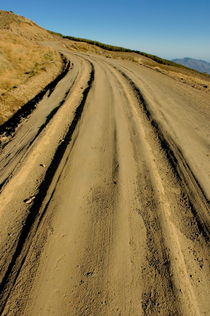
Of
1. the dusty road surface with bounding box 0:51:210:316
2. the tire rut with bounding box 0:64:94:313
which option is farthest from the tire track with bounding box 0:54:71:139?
the tire rut with bounding box 0:64:94:313

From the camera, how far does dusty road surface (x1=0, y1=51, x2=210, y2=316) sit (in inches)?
119

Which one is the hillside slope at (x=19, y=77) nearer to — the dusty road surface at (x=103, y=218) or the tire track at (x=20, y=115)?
the tire track at (x=20, y=115)

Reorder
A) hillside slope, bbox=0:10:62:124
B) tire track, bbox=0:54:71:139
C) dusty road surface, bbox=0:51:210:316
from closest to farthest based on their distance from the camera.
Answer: dusty road surface, bbox=0:51:210:316, tire track, bbox=0:54:71:139, hillside slope, bbox=0:10:62:124

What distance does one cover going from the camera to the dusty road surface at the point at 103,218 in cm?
302

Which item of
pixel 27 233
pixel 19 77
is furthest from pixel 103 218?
pixel 19 77

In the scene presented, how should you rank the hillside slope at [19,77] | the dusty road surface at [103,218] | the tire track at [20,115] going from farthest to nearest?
the hillside slope at [19,77] < the tire track at [20,115] < the dusty road surface at [103,218]

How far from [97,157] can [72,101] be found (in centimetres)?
530

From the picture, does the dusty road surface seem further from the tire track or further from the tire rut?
the tire track

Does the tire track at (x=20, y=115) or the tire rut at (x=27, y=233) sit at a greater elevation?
the tire rut at (x=27, y=233)

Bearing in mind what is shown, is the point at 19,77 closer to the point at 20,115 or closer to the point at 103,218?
the point at 20,115

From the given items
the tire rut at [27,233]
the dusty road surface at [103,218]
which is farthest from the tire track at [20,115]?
the tire rut at [27,233]

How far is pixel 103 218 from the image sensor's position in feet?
13.8

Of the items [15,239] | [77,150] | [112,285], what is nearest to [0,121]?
[77,150]

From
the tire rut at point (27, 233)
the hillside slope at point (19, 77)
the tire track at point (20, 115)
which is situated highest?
the tire rut at point (27, 233)
